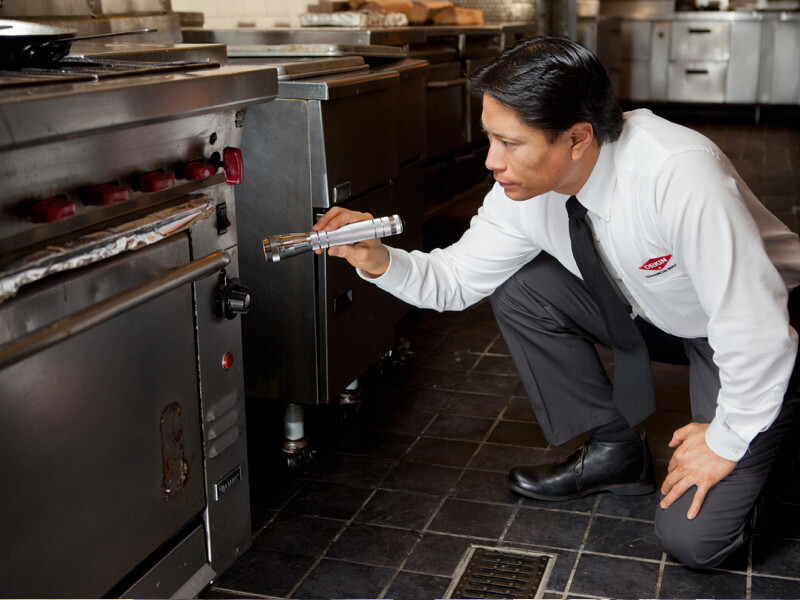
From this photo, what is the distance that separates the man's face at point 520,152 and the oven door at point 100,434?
546 millimetres

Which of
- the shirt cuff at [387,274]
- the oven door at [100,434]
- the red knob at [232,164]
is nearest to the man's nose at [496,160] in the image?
the shirt cuff at [387,274]

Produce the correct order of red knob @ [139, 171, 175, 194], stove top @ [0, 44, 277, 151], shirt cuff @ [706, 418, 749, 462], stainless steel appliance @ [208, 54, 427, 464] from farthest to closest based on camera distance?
1. stainless steel appliance @ [208, 54, 427, 464]
2. shirt cuff @ [706, 418, 749, 462]
3. red knob @ [139, 171, 175, 194]
4. stove top @ [0, 44, 277, 151]

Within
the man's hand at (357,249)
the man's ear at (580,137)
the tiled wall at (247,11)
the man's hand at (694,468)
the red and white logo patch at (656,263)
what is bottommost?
the man's hand at (694,468)

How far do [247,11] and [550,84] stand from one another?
2.32m

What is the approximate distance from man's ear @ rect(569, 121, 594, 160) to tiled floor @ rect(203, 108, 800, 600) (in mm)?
766

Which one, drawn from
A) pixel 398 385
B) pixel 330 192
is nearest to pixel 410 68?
pixel 330 192

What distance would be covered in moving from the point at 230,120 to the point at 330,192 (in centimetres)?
50

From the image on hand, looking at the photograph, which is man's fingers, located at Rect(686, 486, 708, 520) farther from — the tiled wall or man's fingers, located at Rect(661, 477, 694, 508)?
the tiled wall

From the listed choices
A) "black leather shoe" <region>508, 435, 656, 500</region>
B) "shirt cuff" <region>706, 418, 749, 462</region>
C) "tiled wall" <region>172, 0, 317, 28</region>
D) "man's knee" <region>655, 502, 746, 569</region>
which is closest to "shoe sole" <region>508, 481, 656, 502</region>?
"black leather shoe" <region>508, 435, 656, 500</region>

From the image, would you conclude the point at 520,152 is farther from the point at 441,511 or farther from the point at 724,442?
the point at 441,511

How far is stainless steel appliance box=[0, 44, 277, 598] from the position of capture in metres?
1.12

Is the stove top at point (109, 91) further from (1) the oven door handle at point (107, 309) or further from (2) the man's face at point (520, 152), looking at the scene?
(2) the man's face at point (520, 152)

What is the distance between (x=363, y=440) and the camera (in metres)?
2.31

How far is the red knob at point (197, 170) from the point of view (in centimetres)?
140
